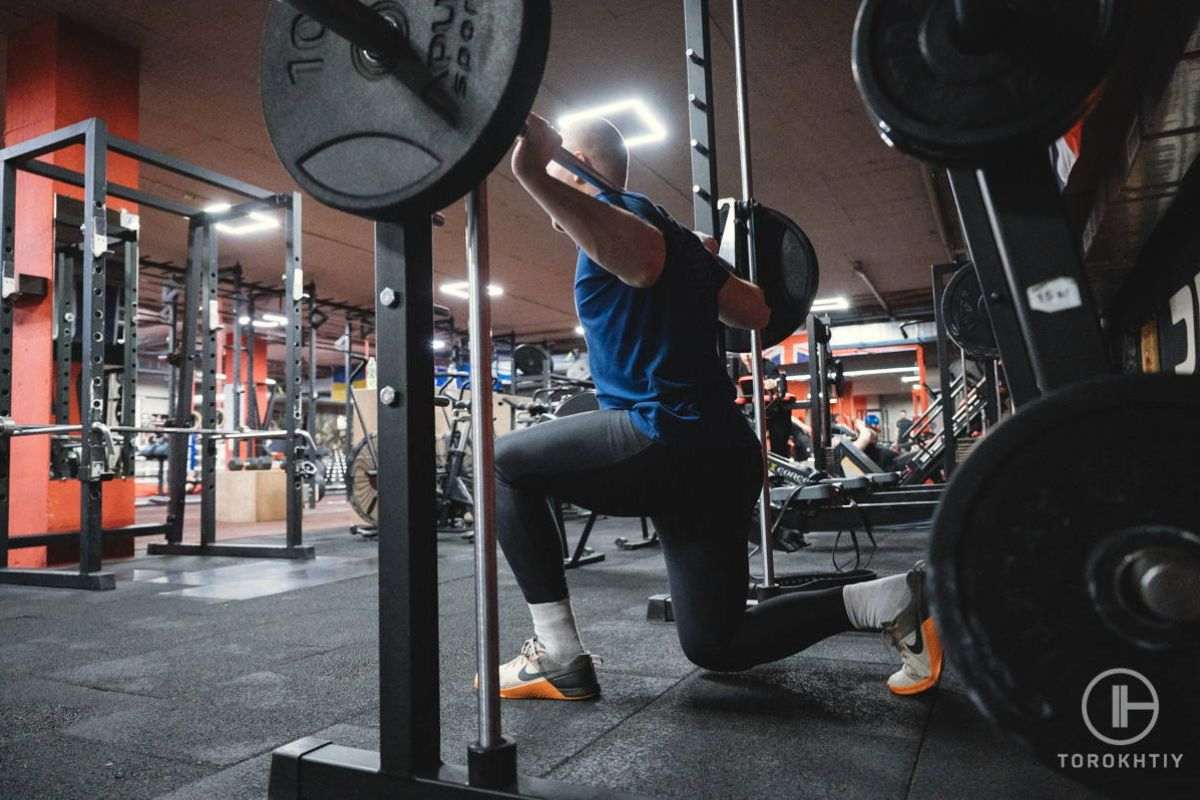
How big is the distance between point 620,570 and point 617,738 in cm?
214

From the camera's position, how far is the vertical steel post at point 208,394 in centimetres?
416

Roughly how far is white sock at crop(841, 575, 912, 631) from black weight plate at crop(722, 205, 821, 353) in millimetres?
766

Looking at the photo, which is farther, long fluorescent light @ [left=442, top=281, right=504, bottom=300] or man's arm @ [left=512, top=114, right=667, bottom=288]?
long fluorescent light @ [left=442, top=281, right=504, bottom=300]

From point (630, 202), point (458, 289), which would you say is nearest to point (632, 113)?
point (630, 202)

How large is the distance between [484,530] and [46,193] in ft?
13.8

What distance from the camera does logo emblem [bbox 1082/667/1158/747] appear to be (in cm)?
63

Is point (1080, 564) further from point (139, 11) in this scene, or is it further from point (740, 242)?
point (139, 11)

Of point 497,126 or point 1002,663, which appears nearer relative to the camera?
point 1002,663

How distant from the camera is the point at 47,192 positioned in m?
3.96

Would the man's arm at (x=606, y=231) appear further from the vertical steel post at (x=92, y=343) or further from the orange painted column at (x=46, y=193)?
the orange painted column at (x=46, y=193)

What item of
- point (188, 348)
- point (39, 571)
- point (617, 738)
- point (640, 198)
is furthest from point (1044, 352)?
point (188, 348)

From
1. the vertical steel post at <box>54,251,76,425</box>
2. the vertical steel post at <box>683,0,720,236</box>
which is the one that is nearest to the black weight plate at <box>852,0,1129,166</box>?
the vertical steel post at <box>683,0,720,236</box>

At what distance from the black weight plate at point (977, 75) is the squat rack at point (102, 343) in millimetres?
3208

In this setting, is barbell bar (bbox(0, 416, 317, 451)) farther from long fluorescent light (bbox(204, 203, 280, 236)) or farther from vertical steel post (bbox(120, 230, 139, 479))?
long fluorescent light (bbox(204, 203, 280, 236))
